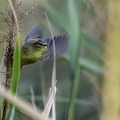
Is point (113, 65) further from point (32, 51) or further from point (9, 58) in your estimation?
point (32, 51)

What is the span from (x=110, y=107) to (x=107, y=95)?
0.4 inches

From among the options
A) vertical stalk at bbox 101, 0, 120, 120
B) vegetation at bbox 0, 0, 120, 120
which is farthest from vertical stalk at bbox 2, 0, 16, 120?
vertical stalk at bbox 101, 0, 120, 120

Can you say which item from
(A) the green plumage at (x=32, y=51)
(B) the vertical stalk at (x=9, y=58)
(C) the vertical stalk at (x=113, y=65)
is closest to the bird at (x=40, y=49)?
(A) the green plumage at (x=32, y=51)

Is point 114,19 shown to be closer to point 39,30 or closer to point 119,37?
point 119,37

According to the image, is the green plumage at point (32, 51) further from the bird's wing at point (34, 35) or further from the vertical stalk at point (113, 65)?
the vertical stalk at point (113, 65)

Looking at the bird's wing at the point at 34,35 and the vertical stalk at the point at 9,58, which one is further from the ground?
the bird's wing at the point at 34,35

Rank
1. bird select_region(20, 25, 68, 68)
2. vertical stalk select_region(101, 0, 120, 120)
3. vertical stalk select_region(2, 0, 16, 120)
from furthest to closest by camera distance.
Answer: bird select_region(20, 25, 68, 68) < vertical stalk select_region(2, 0, 16, 120) < vertical stalk select_region(101, 0, 120, 120)

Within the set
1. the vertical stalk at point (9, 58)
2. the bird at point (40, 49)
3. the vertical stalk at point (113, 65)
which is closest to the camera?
the vertical stalk at point (113, 65)

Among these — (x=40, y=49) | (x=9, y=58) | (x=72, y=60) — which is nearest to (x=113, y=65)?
(x=72, y=60)

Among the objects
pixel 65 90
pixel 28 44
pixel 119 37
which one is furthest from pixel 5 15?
pixel 65 90

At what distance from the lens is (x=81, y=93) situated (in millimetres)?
1855

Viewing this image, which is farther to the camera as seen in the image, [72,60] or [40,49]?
[40,49]

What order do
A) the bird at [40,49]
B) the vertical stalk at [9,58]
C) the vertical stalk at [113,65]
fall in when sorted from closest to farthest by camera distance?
the vertical stalk at [113,65] → the vertical stalk at [9,58] → the bird at [40,49]

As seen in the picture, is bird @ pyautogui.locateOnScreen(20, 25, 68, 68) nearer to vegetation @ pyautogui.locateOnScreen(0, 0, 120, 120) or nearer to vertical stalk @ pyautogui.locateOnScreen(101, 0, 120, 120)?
vegetation @ pyautogui.locateOnScreen(0, 0, 120, 120)
